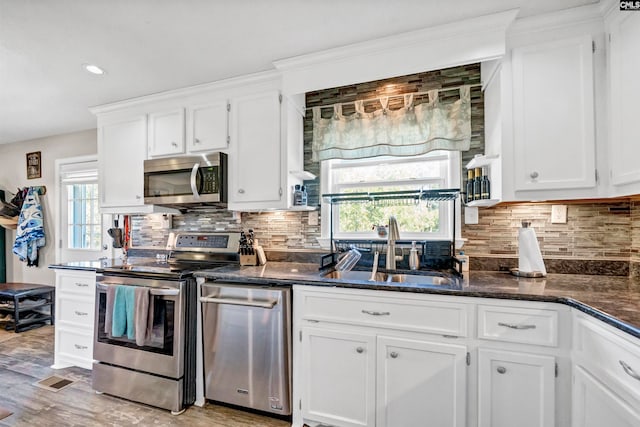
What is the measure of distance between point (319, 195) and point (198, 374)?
61.3 inches

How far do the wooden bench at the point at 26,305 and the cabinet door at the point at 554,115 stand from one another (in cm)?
499

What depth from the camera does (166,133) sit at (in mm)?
2652

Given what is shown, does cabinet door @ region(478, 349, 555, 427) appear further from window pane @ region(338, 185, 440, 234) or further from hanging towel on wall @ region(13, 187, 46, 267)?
hanging towel on wall @ region(13, 187, 46, 267)

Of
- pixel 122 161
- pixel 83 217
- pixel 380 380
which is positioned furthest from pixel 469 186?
pixel 83 217

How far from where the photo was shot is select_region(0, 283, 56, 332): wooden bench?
11.4 feet

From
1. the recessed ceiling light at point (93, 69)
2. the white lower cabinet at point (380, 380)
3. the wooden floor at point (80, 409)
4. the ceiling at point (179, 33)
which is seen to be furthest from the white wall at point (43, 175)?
the white lower cabinet at point (380, 380)

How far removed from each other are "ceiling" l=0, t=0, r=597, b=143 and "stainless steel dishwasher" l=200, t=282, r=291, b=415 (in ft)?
5.12

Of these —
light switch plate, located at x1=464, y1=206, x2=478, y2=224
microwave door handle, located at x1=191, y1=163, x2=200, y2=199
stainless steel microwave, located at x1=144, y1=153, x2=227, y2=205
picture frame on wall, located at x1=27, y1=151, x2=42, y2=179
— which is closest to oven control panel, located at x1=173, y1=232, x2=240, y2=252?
stainless steel microwave, located at x1=144, y1=153, x2=227, y2=205

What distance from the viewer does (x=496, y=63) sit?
1.82 m

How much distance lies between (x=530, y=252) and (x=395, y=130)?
1.18 metres

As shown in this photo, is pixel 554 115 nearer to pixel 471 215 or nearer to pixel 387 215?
pixel 471 215

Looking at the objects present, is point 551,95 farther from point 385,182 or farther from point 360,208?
point 360,208

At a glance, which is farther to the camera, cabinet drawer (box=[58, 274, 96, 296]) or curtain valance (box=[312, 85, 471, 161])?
cabinet drawer (box=[58, 274, 96, 296])

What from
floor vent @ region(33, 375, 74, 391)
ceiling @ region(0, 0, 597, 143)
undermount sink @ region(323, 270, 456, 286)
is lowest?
floor vent @ region(33, 375, 74, 391)
